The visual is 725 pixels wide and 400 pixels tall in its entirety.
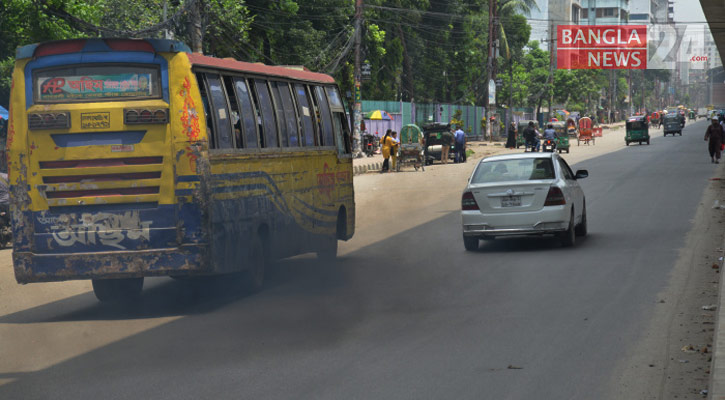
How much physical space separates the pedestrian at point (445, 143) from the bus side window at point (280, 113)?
1279 inches

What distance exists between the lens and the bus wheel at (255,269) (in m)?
11.7

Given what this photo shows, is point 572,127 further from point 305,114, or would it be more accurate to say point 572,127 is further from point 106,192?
point 106,192

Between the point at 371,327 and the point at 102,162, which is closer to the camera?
the point at 371,327

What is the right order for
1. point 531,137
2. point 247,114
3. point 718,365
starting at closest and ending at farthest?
point 718,365
point 247,114
point 531,137

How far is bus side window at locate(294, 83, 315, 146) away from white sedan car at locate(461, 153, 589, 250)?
2.84 m

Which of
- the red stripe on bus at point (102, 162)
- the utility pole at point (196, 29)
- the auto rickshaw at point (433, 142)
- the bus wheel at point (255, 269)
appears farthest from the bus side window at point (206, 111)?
the auto rickshaw at point (433, 142)

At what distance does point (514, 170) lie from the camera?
51.0 ft

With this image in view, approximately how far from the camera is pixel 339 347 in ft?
27.5

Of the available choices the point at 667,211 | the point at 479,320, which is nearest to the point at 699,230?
the point at 667,211

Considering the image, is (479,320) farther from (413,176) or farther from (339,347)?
(413,176)

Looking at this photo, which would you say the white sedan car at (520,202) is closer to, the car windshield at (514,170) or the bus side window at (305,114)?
the car windshield at (514,170)

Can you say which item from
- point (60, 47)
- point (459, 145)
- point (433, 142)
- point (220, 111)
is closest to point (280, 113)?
point (220, 111)

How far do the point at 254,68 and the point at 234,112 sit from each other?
94cm

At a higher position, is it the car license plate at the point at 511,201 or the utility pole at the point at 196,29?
the utility pole at the point at 196,29
